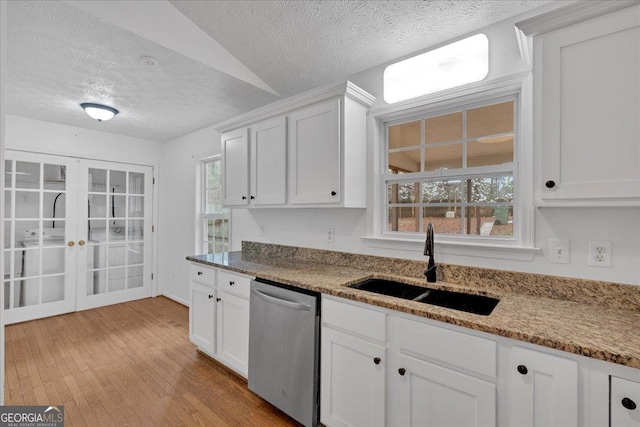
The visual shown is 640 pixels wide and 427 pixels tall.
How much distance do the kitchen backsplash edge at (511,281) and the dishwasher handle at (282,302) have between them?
26.6 inches

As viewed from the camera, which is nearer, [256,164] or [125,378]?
[125,378]

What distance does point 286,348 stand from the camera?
1.98 meters

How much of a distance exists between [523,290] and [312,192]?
1479 millimetres

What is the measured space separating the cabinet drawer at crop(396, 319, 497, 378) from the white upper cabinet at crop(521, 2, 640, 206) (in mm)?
733

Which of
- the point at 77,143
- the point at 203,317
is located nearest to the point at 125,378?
the point at 203,317

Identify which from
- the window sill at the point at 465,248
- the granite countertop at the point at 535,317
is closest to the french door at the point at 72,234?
the granite countertop at the point at 535,317

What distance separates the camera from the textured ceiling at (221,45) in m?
1.82

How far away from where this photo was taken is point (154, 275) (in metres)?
4.69

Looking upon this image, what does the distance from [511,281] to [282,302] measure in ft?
4.49

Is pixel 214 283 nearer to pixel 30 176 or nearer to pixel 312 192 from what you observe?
pixel 312 192

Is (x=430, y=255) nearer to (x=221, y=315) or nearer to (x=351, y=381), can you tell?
(x=351, y=381)

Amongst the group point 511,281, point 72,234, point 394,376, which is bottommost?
point 394,376

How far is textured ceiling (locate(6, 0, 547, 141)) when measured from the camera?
182 cm

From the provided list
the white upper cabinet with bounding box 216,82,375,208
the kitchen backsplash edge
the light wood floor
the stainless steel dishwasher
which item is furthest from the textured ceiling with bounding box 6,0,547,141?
the light wood floor
